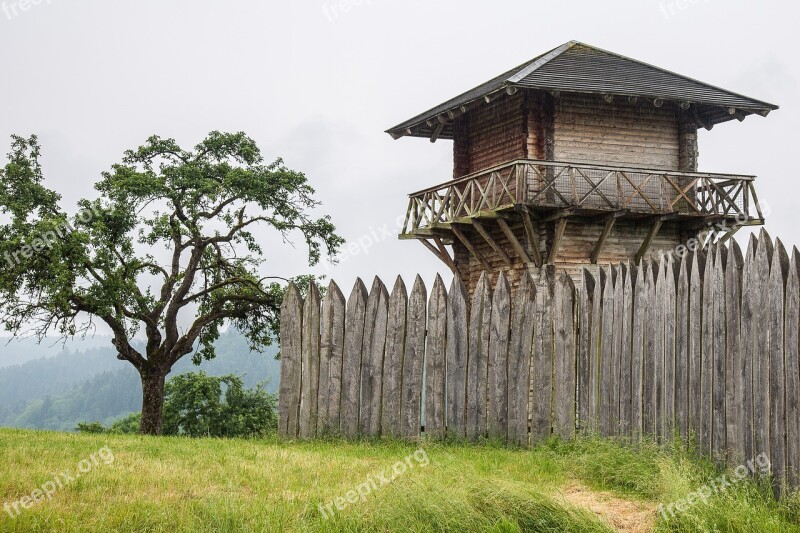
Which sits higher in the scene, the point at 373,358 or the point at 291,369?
the point at 373,358

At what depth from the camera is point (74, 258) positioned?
1598cm

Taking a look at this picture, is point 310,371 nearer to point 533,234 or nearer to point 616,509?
point 616,509

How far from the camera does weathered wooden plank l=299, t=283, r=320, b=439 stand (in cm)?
1126

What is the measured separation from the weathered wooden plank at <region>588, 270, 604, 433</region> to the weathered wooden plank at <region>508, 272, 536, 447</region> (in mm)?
840

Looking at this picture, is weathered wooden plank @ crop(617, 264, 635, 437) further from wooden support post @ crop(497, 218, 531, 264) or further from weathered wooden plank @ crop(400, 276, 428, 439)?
wooden support post @ crop(497, 218, 531, 264)

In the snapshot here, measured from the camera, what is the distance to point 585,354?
9.68 meters

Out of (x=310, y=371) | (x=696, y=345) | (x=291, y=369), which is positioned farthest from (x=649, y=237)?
(x=696, y=345)

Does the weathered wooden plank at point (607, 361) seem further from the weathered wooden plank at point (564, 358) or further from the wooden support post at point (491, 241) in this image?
the wooden support post at point (491, 241)

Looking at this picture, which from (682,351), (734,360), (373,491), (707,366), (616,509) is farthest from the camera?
(682,351)

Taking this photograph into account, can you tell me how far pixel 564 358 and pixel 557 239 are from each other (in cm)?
870

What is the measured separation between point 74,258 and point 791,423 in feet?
44.3

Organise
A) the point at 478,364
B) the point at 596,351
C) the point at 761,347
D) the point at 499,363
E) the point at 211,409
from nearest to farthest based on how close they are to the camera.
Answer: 1. the point at 761,347
2. the point at 596,351
3. the point at 499,363
4. the point at 478,364
5. the point at 211,409

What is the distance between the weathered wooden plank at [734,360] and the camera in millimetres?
7051

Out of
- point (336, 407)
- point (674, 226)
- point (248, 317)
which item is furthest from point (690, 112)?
point (336, 407)
